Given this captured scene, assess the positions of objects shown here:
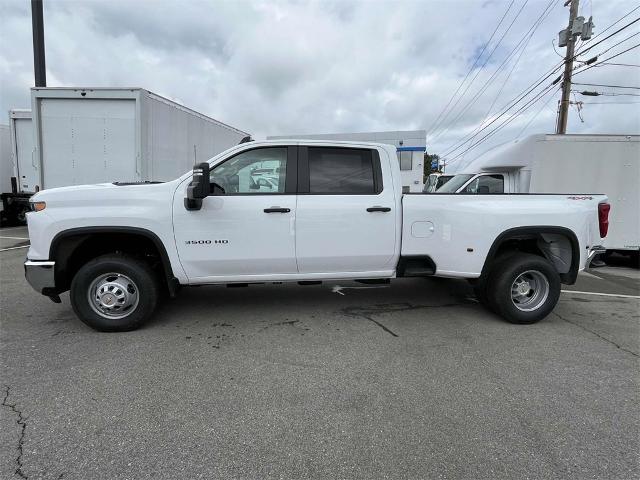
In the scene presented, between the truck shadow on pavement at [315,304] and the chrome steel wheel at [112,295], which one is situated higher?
the chrome steel wheel at [112,295]

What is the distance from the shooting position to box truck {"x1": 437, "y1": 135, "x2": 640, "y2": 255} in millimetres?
8930

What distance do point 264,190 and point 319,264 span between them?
3.34 ft

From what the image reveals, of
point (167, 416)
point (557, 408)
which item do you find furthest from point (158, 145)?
point (557, 408)

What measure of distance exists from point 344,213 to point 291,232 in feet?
2.03

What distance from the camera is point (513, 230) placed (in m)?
4.61

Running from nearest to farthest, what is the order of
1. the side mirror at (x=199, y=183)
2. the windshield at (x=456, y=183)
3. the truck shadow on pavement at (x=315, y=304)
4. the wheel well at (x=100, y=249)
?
the side mirror at (x=199, y=183), the wheel well at (x=100, y=249), the truck shadow on pavement at (x=315, y=304), the windshield at (x=456, y=183)

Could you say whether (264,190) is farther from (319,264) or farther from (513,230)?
(513,230)

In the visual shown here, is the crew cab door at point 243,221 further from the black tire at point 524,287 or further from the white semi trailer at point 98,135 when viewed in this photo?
the white semi trailer at point 98,135

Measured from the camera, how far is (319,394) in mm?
3105

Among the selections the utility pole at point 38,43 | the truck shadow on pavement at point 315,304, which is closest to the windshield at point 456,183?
the truck shadow on pavement at point 315,304

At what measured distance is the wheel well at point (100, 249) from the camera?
4.15m

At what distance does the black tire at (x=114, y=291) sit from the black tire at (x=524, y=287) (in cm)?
387

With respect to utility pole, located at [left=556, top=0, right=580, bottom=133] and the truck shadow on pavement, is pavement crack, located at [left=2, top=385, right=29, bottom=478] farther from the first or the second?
utility pole, located at [left=556, top=0, right=580, bottom=133]

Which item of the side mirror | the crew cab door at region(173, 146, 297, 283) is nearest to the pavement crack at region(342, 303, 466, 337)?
the crew cab door at region(173, 146, 297, 283)
